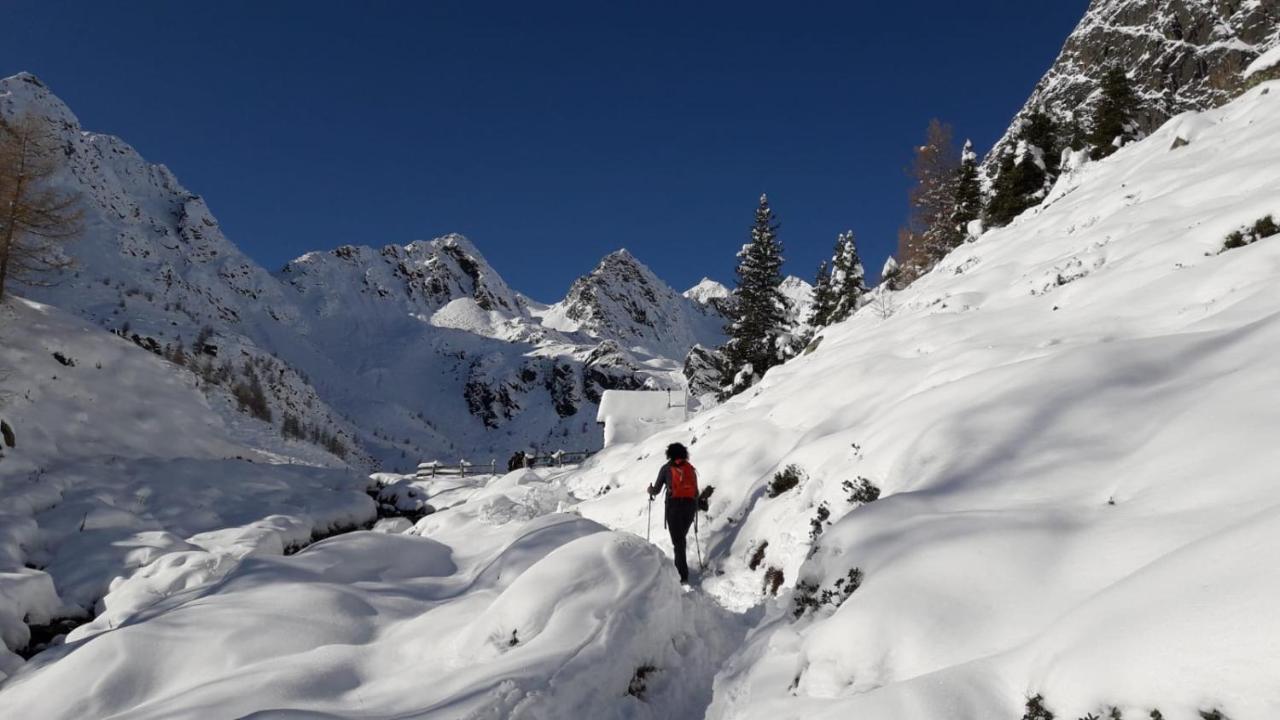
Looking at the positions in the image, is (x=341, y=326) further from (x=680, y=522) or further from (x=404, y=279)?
(x=680, y=522)

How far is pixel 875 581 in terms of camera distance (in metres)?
4.50

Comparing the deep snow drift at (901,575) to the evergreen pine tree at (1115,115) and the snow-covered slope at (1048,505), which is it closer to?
the snow-covered slope at (1048,505)

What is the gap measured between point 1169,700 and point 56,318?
110 feet

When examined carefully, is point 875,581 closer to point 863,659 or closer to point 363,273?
point 863,659

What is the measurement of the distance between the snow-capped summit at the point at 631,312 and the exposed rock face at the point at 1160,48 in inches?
3226

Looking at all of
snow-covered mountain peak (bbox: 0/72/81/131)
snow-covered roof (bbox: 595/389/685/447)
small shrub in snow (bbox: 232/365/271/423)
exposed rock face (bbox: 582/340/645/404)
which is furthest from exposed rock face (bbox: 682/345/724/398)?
snow-covered mountain peak (bbox: 0/72/81/131)

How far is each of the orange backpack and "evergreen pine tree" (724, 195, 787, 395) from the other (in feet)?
73.2

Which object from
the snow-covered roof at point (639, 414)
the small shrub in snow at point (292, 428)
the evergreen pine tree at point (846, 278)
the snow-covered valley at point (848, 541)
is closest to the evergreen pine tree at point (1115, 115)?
the snow-covered valley at point (848, 541)

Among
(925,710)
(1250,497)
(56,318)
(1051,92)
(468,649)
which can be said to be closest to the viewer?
(925,710)

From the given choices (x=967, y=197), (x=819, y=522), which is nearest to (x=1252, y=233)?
(x=819, y=522)

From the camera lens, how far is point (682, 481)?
8516 millimetres

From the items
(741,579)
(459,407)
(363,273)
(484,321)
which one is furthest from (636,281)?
(741,579)

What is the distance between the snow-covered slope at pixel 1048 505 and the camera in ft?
8.70

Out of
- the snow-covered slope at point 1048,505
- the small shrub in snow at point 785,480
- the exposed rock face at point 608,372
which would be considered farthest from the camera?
the exposed rock face at point 608,372
